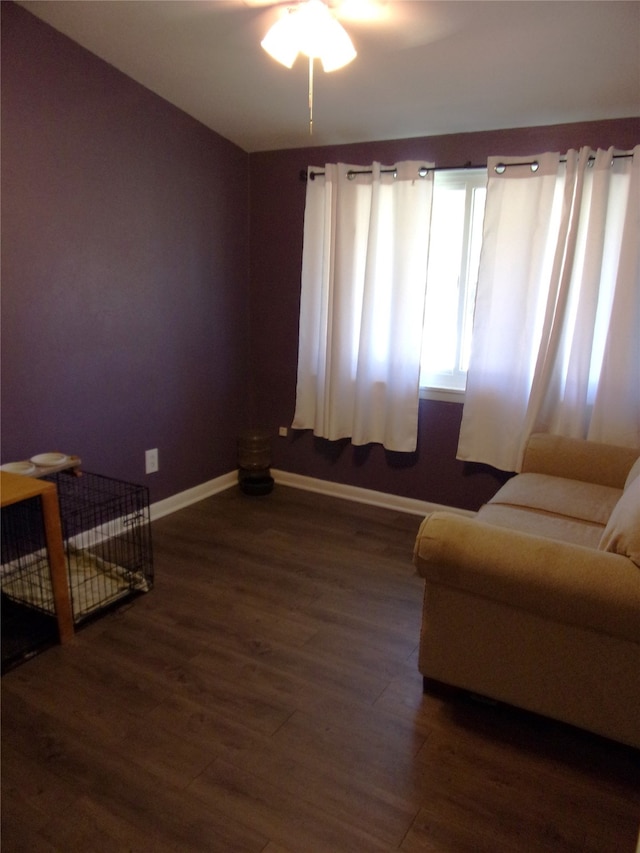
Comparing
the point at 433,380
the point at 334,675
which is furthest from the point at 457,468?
the point at 334,675

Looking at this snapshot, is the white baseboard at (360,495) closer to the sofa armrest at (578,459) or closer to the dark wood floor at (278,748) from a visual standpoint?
the sofa armrest at (578,459)

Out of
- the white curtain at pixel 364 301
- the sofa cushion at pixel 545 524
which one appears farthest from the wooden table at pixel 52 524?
the white curtain at pixel 364 301

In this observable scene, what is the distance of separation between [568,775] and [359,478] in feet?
7.82

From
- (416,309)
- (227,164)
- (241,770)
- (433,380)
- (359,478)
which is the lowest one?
(241,770)

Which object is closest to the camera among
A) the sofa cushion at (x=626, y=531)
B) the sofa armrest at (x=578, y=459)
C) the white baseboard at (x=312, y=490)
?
the sofa cushion at (x=626, y=531)

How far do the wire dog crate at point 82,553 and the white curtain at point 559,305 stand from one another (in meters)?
2.13

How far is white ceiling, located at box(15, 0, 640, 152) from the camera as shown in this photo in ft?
6.84

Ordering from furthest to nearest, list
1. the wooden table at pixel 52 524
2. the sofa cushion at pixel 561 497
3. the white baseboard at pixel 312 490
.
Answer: the white baseboard at pixel 312 490
the sofa cushion at pixel 561 497
the wooden table at pixel 52 524

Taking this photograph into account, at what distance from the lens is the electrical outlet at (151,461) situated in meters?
3.32

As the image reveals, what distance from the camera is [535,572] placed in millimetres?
1590

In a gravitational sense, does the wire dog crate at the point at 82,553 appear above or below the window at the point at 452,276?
below

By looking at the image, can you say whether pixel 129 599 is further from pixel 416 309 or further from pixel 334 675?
pixel 416 309

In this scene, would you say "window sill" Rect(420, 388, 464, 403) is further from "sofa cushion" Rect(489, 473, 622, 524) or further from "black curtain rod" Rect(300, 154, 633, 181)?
"black curtain rod" Rect(300, 154, 633, 181)

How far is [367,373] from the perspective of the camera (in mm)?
3555
